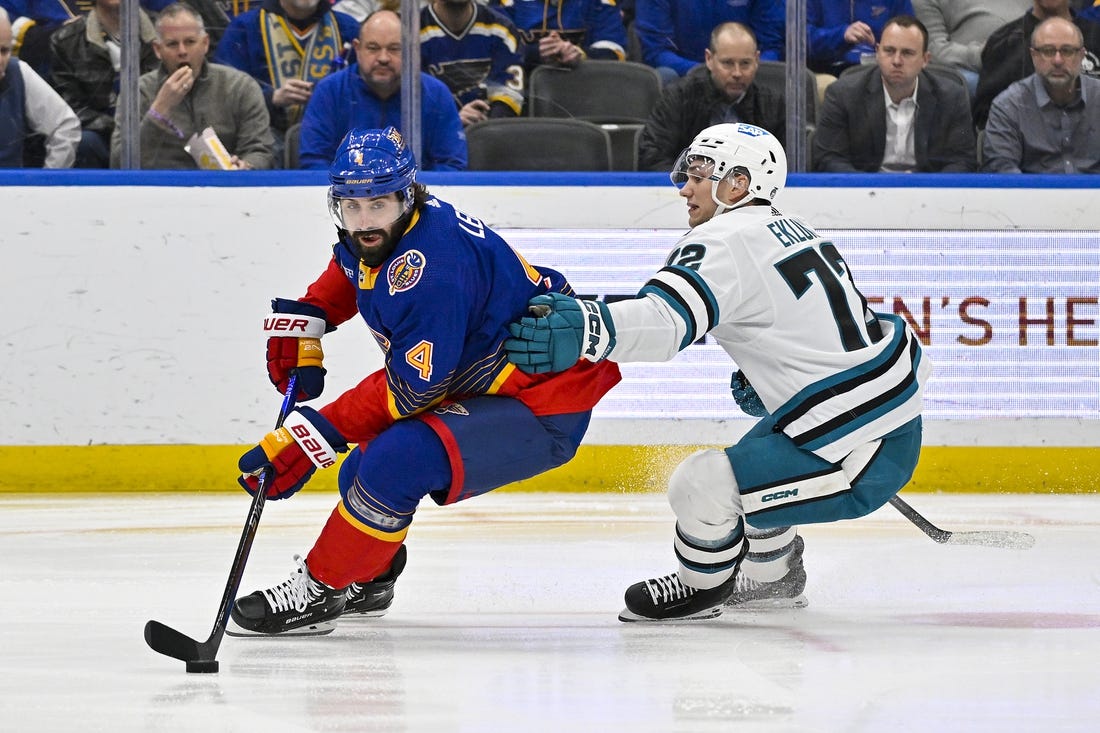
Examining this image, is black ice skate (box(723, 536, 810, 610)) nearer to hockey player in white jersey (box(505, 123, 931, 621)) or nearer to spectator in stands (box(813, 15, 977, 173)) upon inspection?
hockey player in white jersey (box(505, 123, 931, 621))

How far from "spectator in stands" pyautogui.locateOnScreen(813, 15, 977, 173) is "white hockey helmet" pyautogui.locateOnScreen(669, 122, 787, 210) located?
2.23 metres

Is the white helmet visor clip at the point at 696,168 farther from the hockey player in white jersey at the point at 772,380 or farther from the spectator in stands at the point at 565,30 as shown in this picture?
the spectator in stands at the point at 565,30

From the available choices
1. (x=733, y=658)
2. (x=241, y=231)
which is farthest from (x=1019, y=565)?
(x=241, y=231)

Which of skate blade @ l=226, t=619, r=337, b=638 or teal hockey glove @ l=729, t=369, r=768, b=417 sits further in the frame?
teal hockey glove @ l=729, t=369, r=768, b=417

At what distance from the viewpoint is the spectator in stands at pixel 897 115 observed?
523cm

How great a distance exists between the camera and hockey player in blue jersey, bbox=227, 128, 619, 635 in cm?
269

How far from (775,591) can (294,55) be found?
2845mm

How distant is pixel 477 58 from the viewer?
520 centimetres

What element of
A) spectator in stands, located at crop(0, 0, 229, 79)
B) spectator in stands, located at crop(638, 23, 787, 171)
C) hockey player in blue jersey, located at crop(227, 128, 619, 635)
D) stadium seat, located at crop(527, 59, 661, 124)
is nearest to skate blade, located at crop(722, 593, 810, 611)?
hockey player in blue jersey, located at crop(227, 128, 619, 635)

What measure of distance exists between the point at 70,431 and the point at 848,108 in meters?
2.83

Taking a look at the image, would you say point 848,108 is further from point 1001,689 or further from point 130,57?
point 1001,689

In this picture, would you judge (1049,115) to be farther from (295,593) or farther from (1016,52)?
(295,593)

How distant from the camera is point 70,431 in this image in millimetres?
5008

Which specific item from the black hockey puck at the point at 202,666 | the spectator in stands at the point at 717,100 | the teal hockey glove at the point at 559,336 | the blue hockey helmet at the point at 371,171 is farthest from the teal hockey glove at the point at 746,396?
the spectator in stands at the point at 717,100
